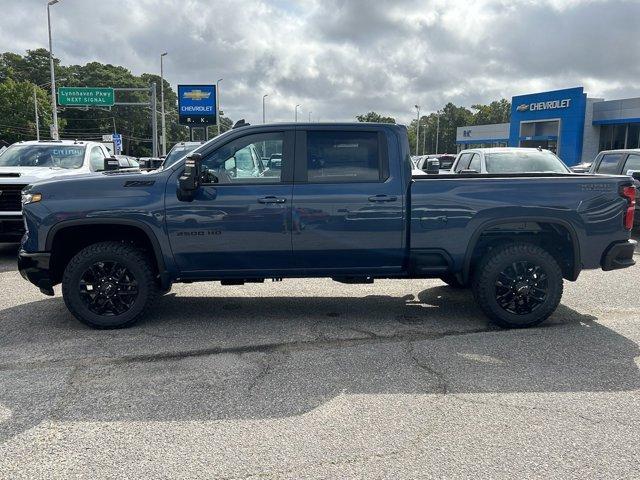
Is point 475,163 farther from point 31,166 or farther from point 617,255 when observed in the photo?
point 31,166

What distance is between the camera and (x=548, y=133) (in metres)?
42.2

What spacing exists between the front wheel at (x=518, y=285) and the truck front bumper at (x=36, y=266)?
4.07 m

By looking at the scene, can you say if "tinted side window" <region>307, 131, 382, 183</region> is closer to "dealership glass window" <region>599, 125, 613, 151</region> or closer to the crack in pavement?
the crack in pavement

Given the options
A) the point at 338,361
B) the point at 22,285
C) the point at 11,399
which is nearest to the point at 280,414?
the point at 338,361

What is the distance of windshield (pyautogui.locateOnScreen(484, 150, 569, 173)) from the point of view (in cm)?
1071

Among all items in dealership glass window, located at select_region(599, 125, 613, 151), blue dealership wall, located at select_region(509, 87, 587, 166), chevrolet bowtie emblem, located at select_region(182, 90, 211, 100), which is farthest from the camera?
blue dealership wall, located at select_region(509, 87, 587, 166)

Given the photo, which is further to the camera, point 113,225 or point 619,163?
point 619,163

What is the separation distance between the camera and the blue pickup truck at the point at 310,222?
5.04m

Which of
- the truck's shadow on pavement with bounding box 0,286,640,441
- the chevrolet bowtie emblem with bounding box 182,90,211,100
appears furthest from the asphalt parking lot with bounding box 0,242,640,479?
the chevrolet bowtie emblem with bounding box 182,90,211,100

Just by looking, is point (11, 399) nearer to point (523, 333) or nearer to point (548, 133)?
point (523, 333)

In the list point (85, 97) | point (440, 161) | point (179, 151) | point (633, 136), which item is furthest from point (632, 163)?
point (85, 97)

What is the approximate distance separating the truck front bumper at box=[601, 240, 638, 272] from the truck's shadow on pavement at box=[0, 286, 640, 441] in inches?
25.0

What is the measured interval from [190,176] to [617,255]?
13.4 ft

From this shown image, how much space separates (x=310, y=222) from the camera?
200 inches
